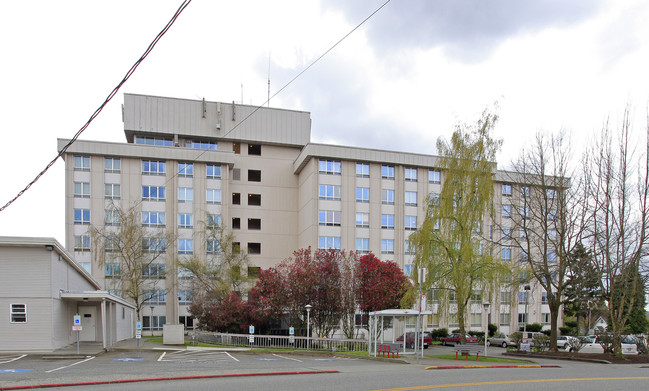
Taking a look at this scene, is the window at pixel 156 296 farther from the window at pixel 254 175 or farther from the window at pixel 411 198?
the window at pixel 411 198

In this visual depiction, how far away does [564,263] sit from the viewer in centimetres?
2831

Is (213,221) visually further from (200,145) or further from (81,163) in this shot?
(81,163)

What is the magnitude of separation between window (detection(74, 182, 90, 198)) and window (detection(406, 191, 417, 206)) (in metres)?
34.0

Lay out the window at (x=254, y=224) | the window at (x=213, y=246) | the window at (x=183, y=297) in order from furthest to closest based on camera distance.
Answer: the window at (x=254, y=224), the window at (x=183, y=297), the window at (x=213, y=246)

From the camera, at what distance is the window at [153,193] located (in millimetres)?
54156

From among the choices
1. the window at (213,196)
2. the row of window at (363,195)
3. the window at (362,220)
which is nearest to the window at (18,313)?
the window at (213,196)

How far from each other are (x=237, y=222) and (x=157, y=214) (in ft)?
30.7

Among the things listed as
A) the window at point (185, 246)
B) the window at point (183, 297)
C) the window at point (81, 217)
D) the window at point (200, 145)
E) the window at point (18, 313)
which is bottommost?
the window at point (183, 297)

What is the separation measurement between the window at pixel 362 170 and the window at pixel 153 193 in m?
21.1

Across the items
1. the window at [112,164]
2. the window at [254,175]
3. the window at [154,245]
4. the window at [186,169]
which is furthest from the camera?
the window at [254,175]

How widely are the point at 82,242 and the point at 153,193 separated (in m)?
8.44

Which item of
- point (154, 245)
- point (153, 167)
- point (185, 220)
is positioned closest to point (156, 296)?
point (154, 245)

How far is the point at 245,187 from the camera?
60.5 m

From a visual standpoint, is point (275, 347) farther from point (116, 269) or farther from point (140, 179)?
point (140, 179)
